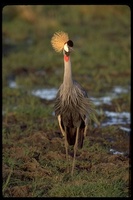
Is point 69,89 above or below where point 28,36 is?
below

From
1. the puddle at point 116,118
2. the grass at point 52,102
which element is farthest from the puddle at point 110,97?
the puddle at point 116,118

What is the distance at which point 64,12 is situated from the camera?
19188 mm

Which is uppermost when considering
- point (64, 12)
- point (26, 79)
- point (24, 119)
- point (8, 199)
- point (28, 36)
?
point (64, 12)

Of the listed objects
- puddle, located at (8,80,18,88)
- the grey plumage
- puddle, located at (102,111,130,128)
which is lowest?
puddle, located at (102,111,130,128)

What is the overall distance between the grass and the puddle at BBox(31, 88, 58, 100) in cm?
20

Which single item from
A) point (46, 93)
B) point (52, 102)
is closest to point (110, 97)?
point (52, 102)

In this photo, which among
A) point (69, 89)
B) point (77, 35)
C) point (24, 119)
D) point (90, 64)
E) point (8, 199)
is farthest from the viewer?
point (77, 35)

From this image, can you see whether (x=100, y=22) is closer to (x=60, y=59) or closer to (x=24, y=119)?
(x=60, y=59)

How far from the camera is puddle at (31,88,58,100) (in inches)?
380

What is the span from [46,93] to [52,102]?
817mm

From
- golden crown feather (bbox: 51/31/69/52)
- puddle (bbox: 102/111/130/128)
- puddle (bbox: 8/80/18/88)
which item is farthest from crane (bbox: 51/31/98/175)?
puddle (bbox: 8/80/18/88)

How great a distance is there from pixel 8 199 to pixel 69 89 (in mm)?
1448

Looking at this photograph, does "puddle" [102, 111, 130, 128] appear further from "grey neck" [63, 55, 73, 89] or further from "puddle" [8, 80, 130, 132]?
"grey neck" [63, 55, 73, 89]

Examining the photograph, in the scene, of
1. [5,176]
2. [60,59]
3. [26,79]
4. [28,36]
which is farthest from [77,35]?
[5,176]
